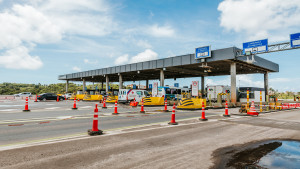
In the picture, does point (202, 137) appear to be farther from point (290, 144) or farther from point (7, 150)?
point (7, 150)

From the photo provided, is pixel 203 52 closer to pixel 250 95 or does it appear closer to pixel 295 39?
pixel 295 39

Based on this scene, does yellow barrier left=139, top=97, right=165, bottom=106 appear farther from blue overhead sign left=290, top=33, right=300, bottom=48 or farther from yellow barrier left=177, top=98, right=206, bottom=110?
blue overhead sign left=290, top=33, right=300, bottom=48

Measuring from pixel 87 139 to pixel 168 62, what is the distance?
30288 millimetres

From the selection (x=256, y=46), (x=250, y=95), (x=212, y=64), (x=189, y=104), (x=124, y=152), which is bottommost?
(x=124, y=152)

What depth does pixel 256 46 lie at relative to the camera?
2347 centimetres

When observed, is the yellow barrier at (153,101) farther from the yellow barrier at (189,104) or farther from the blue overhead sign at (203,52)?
the blue overhead sign at (203,52)

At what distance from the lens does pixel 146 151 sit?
4895 millimetres

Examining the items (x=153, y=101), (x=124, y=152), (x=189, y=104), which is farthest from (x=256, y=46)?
(x=124, y=152)

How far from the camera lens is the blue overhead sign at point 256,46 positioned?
74.7 feet

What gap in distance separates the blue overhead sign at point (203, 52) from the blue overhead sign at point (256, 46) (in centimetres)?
543

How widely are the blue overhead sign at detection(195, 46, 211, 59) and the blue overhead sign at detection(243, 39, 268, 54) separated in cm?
543

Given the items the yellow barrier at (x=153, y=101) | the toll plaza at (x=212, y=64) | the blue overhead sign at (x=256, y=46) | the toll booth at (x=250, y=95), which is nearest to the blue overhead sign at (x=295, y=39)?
the blue overhead sign at (x=256, y=46)

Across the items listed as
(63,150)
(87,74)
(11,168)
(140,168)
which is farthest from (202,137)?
(87,74)

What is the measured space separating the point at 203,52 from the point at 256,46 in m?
7.65
